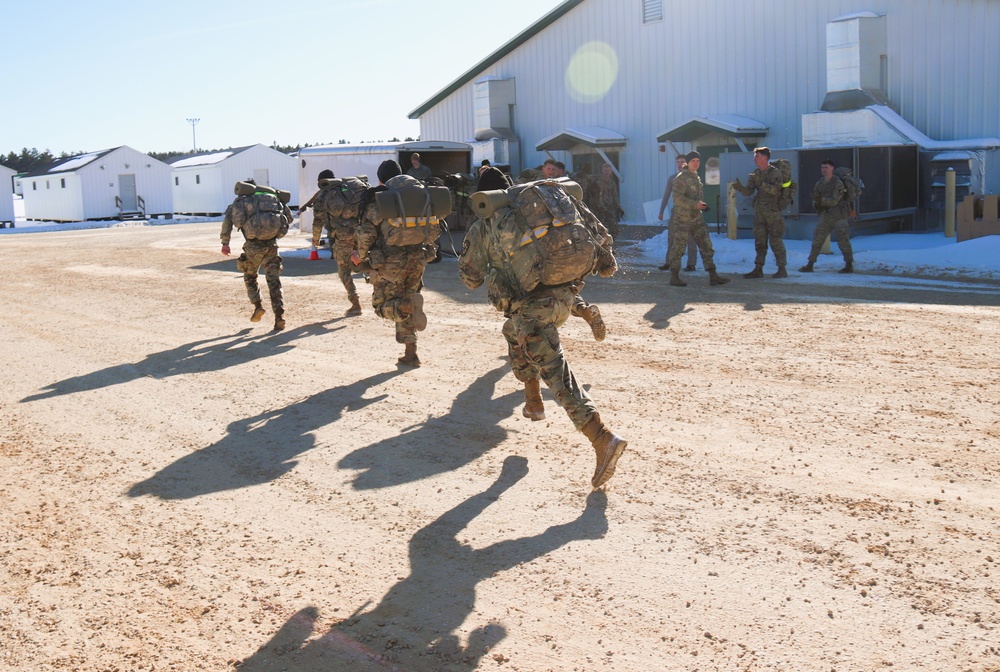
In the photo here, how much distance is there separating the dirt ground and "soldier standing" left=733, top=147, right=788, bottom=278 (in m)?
3.46

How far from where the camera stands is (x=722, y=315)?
10578 millimetres

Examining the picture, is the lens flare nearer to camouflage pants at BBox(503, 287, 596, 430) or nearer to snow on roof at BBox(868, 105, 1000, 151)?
snow on roof at BBox(868, 105, 1000, 151)

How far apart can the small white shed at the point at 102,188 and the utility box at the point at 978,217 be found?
40.7 metres

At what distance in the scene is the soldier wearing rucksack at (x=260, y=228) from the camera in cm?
1065

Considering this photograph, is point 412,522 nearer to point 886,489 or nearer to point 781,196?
point 886,489

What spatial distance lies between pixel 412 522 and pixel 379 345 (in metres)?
5.02

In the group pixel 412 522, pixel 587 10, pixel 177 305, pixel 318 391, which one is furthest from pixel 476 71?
pixel 412 522

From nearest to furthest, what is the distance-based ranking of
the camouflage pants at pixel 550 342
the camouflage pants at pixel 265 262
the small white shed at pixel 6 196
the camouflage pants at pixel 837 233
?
the camouflage pants at pixel 550 342, the camouflage pants at pixel 265 262, the camouflage pants at pixel 837 233, the small white shed at pixel 6 196

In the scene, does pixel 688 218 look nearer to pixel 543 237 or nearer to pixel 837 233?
pixel 837 233

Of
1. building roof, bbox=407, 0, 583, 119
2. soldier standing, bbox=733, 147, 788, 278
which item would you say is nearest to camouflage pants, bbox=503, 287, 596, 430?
soldier standing, bbox=733, 147, 788, 278

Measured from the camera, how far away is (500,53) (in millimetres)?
29094

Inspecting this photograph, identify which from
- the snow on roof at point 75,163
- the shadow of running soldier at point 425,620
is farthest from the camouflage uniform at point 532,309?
the snow on roof at point 75,163

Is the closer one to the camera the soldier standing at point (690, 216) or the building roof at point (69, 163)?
the soldier standing at point (690, 216)

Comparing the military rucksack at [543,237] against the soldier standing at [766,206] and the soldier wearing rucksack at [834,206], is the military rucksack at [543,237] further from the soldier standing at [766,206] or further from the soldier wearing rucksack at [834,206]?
the soldier wearing rucksack at [834,206]
